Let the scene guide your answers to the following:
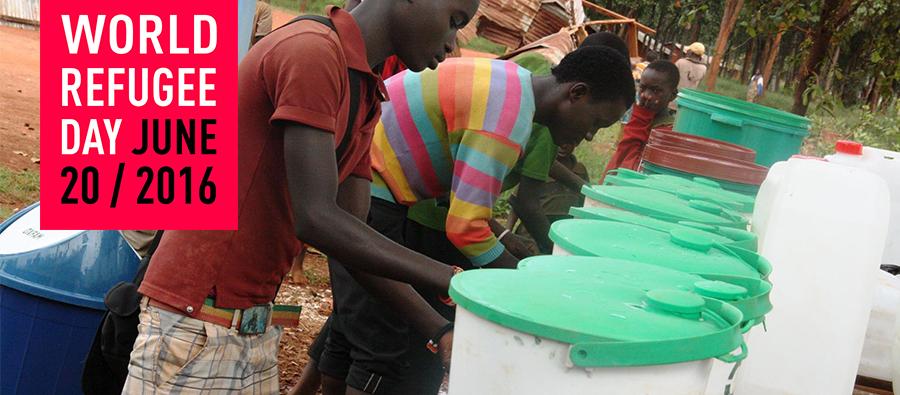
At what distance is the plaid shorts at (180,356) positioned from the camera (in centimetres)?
183

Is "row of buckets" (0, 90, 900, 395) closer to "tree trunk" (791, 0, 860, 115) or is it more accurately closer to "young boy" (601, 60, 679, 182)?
"young boy" (601, 60, 679, 182)

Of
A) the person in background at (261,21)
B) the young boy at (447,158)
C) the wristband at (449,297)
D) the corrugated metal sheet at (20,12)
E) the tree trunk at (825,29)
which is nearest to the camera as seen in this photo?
the wristband at (449,297)

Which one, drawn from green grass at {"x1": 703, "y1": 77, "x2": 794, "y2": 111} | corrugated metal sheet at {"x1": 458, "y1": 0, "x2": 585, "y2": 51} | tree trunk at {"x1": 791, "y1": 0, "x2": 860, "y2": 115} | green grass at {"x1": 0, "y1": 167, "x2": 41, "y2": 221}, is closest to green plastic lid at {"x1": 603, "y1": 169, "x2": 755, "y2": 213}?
tree trunk at {"x1": 791, "y1": 0, "x2": 860, "y2": 115}

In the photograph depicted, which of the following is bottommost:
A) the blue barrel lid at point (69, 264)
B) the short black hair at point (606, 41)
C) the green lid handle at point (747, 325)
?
the blue barrel lid at point (69, 264)

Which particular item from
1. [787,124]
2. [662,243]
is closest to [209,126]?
[662,243]

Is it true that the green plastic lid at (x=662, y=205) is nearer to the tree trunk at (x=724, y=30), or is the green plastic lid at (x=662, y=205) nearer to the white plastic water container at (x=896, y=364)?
the white plastic water container at (x=896, y=364)

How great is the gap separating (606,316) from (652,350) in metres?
0.09

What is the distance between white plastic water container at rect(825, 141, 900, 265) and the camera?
3.08 m

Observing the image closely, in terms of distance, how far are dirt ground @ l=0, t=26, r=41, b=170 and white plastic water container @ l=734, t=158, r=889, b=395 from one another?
19.9ft

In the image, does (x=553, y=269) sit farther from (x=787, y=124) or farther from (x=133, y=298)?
(x=787, y=124)

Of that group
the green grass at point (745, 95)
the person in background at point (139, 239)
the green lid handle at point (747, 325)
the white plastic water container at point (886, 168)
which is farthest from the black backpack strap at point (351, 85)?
the green grass at point (745, 95)

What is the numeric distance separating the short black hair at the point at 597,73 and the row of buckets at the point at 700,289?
295 mm

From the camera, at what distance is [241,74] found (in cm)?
182

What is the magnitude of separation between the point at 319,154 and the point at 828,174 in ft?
3.74
